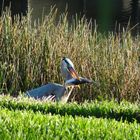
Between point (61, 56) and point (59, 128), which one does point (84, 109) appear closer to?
point (59, 128)

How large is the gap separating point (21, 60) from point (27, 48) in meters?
0.21

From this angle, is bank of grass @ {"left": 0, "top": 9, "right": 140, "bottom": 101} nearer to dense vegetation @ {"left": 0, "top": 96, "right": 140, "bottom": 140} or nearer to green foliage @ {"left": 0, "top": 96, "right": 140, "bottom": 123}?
green foliage @ {"left": 0, "top": 96, "right": 140, "bottom": 123}

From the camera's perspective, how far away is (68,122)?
462 cm

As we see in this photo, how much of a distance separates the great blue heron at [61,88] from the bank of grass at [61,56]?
637mm

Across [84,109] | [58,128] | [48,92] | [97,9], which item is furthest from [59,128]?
[97,9]

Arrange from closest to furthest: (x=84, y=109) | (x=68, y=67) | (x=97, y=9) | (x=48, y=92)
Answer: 1. (x=84, y=109)
2. (x=48, y=92)
3. (x=68, y=67)
4. (x=97, y=9)

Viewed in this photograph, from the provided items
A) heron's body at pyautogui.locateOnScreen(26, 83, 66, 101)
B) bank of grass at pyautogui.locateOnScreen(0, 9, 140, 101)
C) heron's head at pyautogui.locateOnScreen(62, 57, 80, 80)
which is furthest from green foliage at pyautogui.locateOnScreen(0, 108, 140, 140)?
bank of grass at pyautogui.locateOnScreen(0, 9, 140, 101)

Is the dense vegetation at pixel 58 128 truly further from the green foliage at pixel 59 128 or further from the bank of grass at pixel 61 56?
the bank of grass at pixel 61 56

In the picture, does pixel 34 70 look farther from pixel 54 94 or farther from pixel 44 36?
pixel 54 94

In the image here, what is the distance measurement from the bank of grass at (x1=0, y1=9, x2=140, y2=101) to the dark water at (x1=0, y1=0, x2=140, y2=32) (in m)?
8.05

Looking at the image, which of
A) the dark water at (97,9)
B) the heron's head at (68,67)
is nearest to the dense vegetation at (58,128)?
the heron's head at (68,67)

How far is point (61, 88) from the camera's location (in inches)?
282

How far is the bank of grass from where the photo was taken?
796 cm

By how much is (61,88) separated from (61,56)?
→ 1.22 meters
